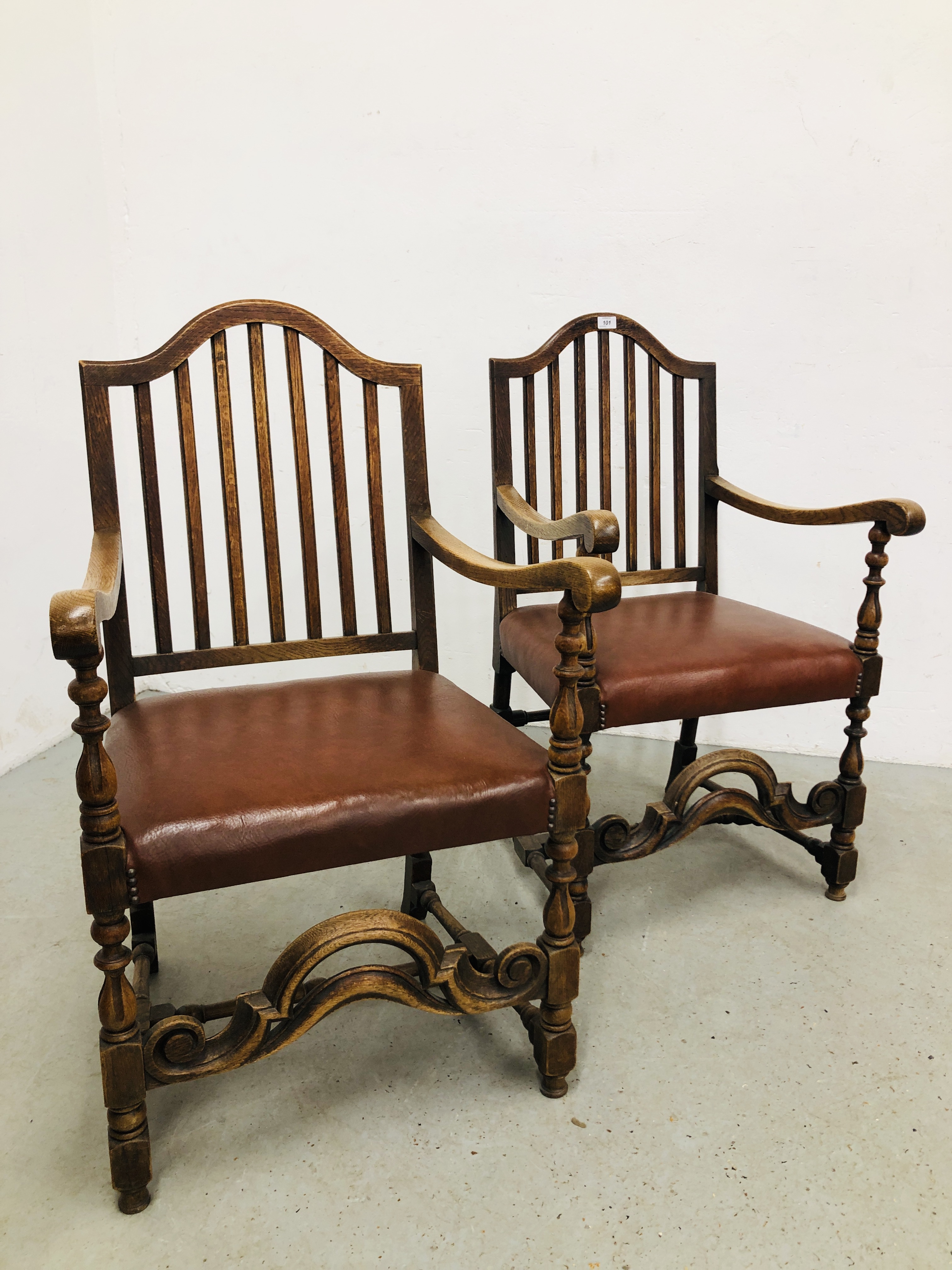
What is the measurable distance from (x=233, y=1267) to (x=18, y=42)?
278 cm

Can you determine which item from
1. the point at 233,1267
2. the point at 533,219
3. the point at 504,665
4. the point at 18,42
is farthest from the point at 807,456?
the point at 18,42

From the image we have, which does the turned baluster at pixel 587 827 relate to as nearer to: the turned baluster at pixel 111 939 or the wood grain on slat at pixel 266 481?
the wood grain on slat at pixel 266 481

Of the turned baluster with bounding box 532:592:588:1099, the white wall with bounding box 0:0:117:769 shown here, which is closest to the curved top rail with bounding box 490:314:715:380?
the turned baluster with bounding box 532:592:588:1099

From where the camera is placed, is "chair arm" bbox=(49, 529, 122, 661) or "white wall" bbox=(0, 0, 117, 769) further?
"white wall" bbox=(0, 0, 117, 769)

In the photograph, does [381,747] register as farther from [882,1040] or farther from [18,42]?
[18,42]

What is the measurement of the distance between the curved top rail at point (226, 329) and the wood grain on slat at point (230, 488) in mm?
30

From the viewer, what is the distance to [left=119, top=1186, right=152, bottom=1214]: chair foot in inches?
41.9

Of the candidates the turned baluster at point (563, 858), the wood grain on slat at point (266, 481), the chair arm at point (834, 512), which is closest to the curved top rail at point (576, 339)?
the chair arm at point (834, 512)

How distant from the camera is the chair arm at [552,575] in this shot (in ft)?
3.43

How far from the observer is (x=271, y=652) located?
1452mm

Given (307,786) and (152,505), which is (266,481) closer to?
(152,505)

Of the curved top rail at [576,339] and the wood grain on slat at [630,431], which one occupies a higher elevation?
the curved top rail at [576,339]

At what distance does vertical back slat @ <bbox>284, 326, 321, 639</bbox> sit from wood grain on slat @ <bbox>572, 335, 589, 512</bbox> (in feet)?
1.94

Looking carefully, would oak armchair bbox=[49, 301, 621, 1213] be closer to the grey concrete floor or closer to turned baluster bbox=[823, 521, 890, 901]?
the grey concrete floor
